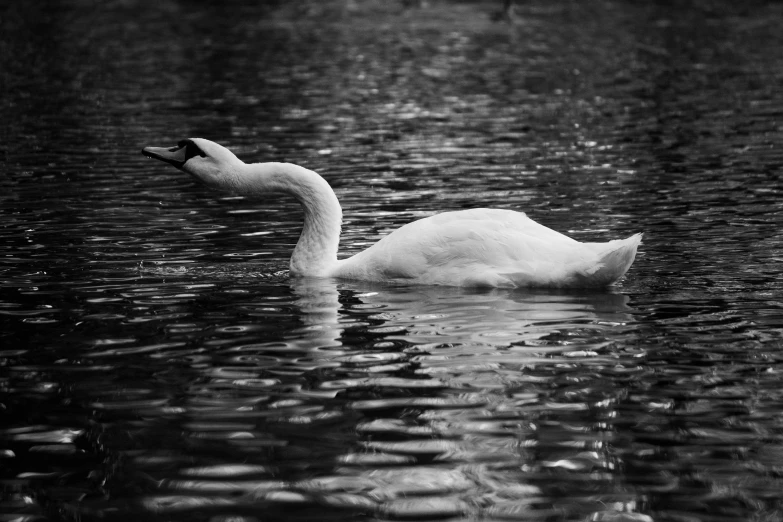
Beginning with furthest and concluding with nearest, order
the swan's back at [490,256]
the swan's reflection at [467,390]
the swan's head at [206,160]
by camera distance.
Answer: the swan's head at [206,160] → the swan's back at [490,256] → the swan's reflection at [467,390]

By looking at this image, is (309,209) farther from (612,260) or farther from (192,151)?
(612,260)

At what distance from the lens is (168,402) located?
8.13 m

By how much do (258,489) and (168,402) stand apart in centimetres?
168

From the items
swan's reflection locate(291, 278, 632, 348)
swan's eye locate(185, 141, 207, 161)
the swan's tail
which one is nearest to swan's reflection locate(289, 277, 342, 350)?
swan's reflection locate(291, 278, 632, 348)

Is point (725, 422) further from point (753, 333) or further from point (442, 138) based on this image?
point (442, 138)

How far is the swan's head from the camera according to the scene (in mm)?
12195

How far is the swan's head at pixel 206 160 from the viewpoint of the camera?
12195 millimetres

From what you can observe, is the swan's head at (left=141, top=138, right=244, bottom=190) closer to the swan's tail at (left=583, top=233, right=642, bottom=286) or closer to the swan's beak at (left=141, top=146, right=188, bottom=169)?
the swan's beak at (left=141, top=146, right=188, bottom=169)

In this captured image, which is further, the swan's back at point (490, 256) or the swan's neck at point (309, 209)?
the swan's neck at point (309, 209)

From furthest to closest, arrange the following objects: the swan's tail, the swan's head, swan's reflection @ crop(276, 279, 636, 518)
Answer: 1. the swan's head
2. the swan's tail
3. swan's reflection @ crop(276, 279, 636, 518)

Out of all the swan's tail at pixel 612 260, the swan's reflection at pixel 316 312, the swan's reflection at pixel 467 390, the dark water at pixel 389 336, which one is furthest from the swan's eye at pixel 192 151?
the swan's tail at pixel 612 260

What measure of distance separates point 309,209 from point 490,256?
79.3 inches

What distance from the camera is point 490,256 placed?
444 inches

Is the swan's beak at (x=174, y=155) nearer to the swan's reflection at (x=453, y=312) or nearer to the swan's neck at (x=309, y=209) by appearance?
the swan's neck at (x=309, y=209)
